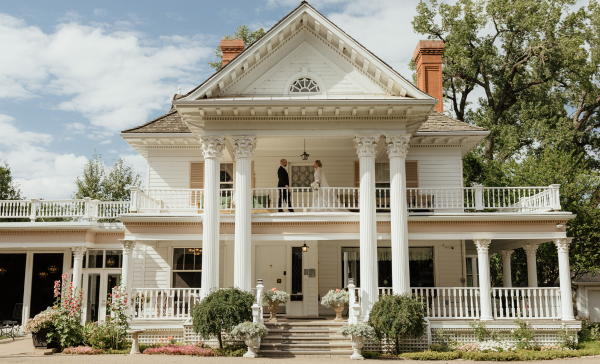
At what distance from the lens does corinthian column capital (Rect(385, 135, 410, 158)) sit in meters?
15.6

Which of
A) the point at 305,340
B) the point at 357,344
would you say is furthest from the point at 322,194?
the point at 357,344

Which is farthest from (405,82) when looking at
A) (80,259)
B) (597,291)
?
(597,291)

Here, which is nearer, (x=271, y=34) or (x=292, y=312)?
(x=271, y=34)

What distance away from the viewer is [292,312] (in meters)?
17.9

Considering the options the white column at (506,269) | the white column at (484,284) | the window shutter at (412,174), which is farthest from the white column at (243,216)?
the white column at (506,269)

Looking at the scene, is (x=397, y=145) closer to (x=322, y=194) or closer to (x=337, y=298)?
(x=322, y=194)

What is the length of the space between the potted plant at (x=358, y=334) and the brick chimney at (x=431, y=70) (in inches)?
450

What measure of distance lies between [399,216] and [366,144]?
2396 millimetres

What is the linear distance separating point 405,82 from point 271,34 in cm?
430

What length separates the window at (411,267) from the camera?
1891cm

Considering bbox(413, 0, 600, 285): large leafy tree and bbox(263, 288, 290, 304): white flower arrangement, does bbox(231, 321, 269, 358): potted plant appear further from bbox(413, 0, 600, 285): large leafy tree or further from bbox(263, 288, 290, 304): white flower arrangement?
bbox(413, 0, 600, 285): large leafy tree

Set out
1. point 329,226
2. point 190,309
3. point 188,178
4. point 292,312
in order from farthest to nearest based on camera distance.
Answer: point 188,178 < point 292,312 < point 329,226 < point 190,309

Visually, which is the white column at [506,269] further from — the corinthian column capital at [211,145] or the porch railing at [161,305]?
the corinthian column capital at [211,145]

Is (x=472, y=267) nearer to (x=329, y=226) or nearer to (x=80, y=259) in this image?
(x=329, y=226)
